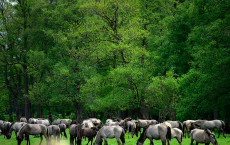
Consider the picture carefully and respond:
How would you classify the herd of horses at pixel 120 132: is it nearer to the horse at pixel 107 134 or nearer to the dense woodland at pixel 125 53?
the horse at pixel 107 134

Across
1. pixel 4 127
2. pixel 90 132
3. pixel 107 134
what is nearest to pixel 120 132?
pixel 107 134

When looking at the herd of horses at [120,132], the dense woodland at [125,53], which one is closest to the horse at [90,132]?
the herd of horses at [120,132]

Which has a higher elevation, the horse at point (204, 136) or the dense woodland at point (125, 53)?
the dense woodland at point (125, 53)

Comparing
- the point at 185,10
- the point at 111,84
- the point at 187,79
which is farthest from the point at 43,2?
the point at 187,79

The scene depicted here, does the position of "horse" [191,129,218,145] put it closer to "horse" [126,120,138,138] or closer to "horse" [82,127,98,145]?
"horse" [82,127,98,145]

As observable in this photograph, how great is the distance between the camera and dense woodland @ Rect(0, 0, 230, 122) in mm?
34375

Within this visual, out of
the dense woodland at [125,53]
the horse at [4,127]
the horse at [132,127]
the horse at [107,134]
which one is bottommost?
the horse at [4,127]

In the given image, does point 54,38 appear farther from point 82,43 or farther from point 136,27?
point 136,27

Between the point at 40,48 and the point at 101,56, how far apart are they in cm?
1487

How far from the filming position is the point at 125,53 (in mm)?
45812

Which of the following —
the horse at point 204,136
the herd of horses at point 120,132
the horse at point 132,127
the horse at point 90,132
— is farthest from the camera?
the horse at point 132,127

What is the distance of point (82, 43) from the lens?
53.2 metres

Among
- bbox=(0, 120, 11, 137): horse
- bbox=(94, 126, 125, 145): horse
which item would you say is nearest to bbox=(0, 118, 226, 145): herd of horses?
bbox=(94, 126, 125, 145): horse

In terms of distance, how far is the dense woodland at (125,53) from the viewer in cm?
3438
